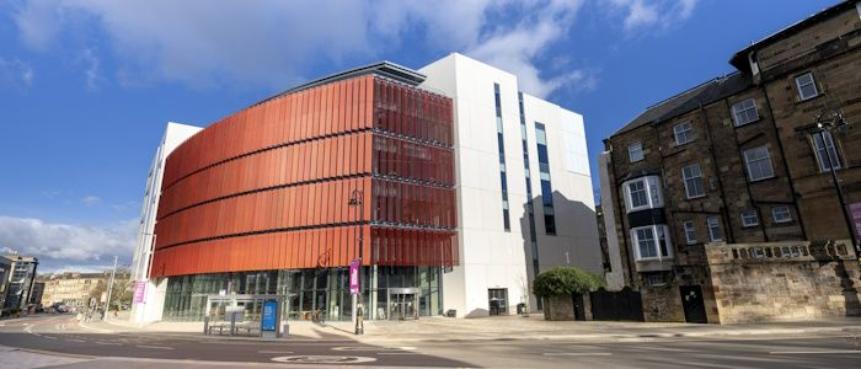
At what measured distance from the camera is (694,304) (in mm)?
22906

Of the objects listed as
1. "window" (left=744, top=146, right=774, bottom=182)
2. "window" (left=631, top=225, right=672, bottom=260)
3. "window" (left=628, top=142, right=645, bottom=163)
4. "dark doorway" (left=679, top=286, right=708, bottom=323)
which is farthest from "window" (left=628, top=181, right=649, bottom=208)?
"dark doorway" (left=679, top=286, right=708, bottom=323)

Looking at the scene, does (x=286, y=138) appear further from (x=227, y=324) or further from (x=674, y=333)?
(x=674, y=333)

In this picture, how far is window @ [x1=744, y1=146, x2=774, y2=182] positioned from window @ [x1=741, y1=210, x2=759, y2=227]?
7.28ft

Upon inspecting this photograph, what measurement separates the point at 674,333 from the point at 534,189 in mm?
31440

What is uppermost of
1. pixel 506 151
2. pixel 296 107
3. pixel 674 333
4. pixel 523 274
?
pixel 296 107

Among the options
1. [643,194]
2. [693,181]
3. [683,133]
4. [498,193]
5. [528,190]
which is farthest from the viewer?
[528,190]

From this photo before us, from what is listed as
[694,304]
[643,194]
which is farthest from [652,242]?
[694,304]

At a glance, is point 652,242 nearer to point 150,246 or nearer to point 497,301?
point 497,301

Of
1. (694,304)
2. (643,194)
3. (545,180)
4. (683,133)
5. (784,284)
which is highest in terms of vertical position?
(545,180)

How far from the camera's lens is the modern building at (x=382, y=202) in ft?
129

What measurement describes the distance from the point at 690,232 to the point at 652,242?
265cm

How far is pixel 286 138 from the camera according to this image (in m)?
44.3

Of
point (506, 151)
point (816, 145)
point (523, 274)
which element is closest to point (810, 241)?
point (816, 145)

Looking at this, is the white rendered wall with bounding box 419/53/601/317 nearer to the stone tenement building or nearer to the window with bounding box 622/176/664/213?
the stone tenement building
